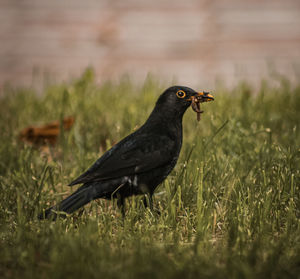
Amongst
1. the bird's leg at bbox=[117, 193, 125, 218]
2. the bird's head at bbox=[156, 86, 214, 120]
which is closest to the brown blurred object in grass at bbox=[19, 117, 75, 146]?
the bird's head at bbox=[156, 86, 214, 120]

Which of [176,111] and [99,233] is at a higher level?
[176,111]

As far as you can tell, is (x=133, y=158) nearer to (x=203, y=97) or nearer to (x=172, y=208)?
(x=172, y=208)

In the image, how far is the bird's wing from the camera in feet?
9.43

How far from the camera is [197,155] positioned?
3.60m

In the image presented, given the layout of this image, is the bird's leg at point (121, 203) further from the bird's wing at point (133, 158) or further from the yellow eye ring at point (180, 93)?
the yellow eye ring at point (180, 93)

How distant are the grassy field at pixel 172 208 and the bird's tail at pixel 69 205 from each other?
6 centimetres

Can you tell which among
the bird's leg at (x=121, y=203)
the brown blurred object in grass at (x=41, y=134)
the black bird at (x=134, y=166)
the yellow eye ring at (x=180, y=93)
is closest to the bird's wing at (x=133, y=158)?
the black bird at (x=134, y=166)

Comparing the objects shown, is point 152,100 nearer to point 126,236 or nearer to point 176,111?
point 176,111

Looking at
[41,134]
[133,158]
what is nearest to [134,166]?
[133,158]

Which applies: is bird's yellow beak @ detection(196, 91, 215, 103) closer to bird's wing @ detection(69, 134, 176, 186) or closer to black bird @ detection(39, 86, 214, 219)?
black bird @ detection(39, 86, 214, 219)

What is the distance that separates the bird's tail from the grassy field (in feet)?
0.20

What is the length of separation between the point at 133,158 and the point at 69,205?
508 mm

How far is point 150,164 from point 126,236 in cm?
57

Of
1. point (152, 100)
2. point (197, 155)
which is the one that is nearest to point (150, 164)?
point (197, 155)
